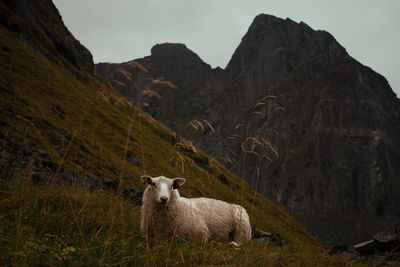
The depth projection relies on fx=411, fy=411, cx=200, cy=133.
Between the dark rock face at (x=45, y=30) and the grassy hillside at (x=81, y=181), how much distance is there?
3.93m

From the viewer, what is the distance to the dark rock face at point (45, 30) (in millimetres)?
68206

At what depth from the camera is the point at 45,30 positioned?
8019 centimetres

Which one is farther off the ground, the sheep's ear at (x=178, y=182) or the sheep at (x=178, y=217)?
the sheep's ear at (x=178, y=182)

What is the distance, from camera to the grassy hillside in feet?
16.3

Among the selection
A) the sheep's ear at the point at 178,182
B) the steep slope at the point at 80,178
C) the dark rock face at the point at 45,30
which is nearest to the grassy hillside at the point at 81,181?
the steep slope at the point at 80,178

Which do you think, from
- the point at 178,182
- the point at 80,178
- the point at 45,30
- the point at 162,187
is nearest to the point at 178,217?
the point at 178,182

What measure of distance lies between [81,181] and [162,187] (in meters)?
14.2

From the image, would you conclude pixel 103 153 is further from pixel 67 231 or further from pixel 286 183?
pixel 286 183

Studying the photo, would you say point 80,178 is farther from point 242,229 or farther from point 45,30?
point 45,30

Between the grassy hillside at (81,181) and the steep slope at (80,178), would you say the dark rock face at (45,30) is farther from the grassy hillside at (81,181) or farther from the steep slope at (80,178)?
the grassy hillside at (81,181)

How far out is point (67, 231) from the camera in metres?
6.02

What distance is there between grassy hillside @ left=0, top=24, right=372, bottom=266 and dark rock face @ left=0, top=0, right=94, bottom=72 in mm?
3932

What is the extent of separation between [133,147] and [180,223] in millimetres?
49396

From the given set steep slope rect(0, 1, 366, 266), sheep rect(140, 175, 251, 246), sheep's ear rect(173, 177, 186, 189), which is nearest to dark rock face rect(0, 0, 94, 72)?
steep slope rect(0, 1, 366, 266)
